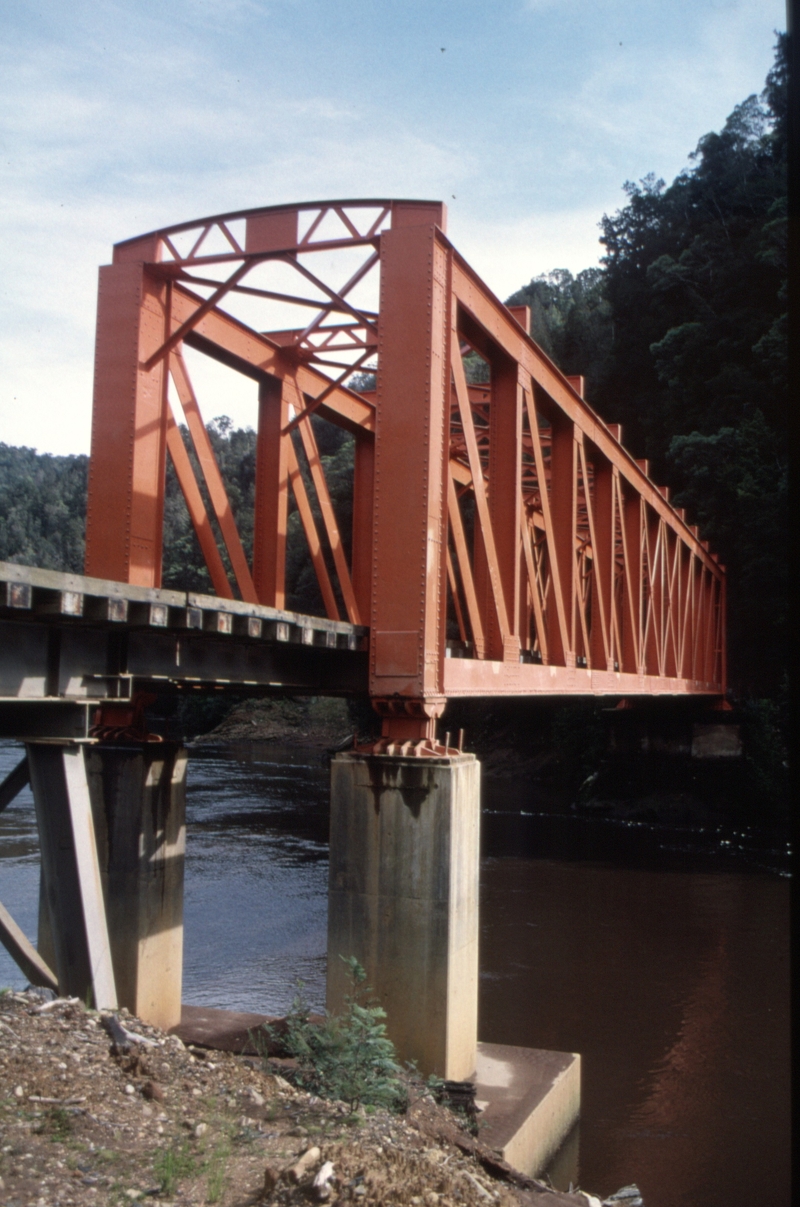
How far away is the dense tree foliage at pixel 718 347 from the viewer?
128ft

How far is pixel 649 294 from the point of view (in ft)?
190

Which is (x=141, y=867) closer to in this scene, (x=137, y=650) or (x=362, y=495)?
(x=137, y=650)

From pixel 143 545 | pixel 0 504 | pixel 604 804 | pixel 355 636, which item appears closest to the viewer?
pixel 355 636

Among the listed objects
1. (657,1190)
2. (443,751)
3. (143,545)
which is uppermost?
(143,545)

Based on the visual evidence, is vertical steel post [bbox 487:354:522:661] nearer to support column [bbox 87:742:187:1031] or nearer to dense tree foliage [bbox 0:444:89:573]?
support column [bbox 87:742:187:1031]

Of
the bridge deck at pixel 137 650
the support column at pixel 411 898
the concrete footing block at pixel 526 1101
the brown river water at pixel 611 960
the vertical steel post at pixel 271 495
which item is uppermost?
the vertical steel post at pixel 271 495

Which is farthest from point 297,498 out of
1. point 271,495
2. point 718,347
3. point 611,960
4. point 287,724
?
point 287,724

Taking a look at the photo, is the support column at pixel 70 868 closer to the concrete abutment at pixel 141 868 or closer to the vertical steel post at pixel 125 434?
the concrete abutment at pixel 141 868

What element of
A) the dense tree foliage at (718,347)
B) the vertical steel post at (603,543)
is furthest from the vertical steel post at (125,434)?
the dense tree foliage at (718,347)

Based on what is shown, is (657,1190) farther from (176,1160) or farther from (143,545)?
(143,545)

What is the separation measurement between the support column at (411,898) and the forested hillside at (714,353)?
2374 centimetres

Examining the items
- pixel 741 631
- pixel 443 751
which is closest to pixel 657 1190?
pixel 443 751

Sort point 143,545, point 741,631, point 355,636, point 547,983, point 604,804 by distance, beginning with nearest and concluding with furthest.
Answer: point 355,636, point 143,545, point 547,983, point 604,804, point 741,631

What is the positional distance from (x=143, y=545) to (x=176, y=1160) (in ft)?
24.9
